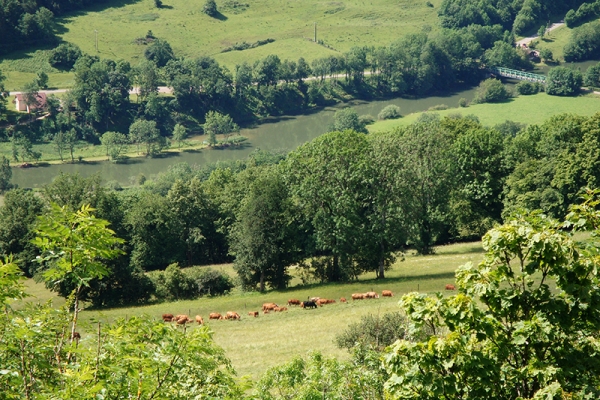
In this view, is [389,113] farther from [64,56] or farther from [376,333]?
[376,333]

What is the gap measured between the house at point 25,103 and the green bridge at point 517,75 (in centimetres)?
11803

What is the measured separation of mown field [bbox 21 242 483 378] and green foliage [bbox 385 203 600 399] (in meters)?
22.7

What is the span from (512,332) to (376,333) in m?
21.5

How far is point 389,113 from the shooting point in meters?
164

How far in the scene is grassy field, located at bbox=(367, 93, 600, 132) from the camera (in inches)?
5910

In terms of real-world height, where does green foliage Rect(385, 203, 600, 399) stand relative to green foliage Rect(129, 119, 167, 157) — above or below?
above

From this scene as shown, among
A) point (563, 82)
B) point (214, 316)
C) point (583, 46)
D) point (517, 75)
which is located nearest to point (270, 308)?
point (214, 316)

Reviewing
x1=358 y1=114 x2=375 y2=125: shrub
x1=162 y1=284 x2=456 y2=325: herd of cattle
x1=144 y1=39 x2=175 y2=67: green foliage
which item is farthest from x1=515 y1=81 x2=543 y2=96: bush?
x1=162 y1=284 x2=456 y2=325: herd of cattle

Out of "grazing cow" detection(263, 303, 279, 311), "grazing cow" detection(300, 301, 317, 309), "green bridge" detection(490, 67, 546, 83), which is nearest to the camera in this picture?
"grazing cow" detection(300, 301, 317, 309)

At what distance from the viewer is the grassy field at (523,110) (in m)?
150

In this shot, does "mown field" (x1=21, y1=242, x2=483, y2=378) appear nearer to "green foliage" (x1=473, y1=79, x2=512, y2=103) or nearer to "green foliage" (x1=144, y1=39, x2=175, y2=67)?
"green foliage" (x1=473, y1=79, x2=512, y2=103)

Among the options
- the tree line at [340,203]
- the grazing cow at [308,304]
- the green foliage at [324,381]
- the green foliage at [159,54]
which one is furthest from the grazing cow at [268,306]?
the green foliage at [159,54]

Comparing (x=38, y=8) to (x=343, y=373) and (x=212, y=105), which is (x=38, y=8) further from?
(x=343, y=373)

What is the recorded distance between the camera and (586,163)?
219 ft
